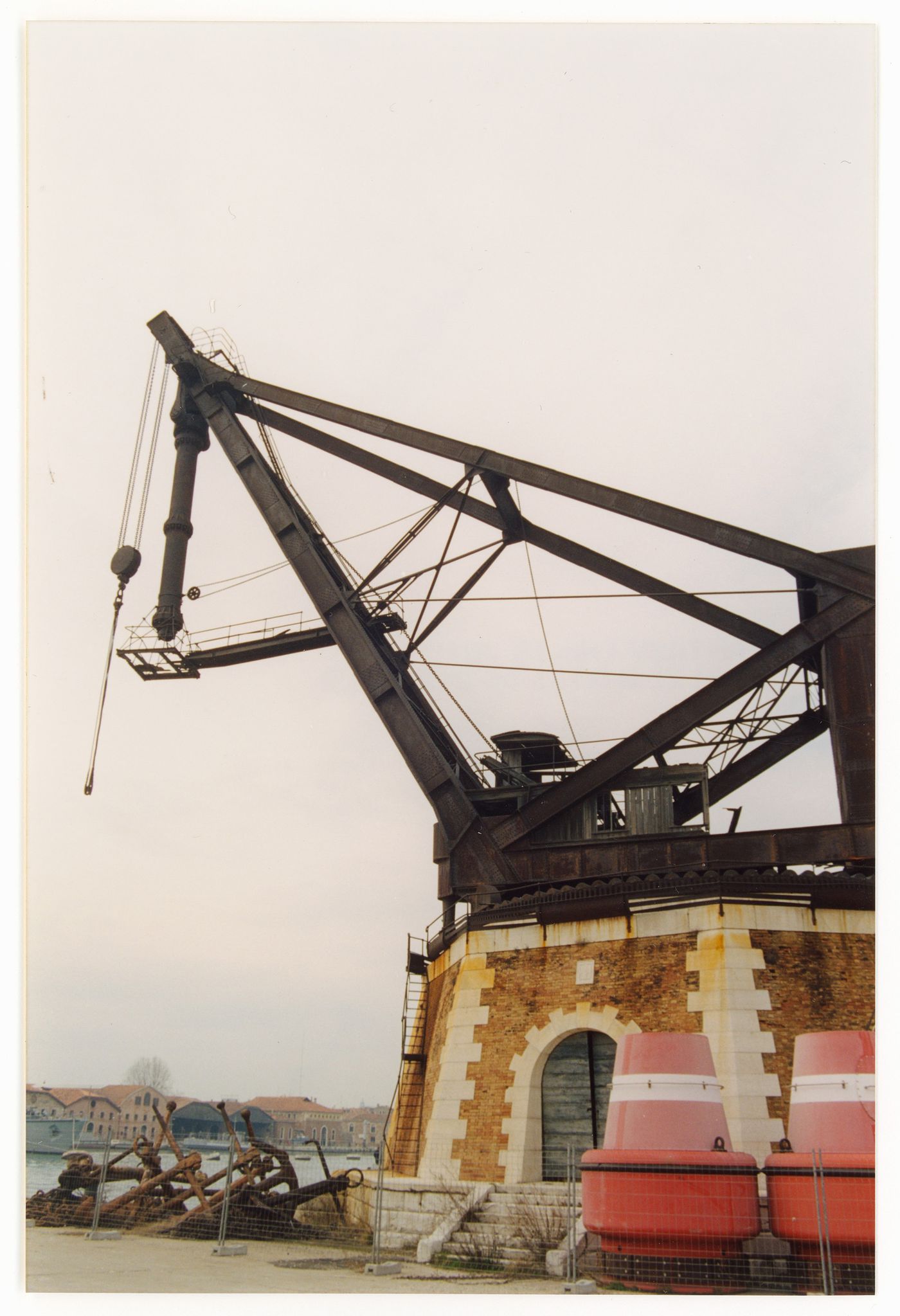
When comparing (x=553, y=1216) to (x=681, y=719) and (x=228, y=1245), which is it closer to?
(x=228, y=1245)

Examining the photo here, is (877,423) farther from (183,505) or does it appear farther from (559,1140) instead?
(183,505)

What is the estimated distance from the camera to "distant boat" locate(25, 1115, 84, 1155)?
Result: 39.7ft

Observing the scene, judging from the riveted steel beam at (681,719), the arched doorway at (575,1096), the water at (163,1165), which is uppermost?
the riveted steel beam at (681,719)

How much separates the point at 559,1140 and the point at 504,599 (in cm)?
831

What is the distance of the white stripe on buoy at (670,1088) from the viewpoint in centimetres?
966

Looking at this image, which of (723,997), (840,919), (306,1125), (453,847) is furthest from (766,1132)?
(306,1125)

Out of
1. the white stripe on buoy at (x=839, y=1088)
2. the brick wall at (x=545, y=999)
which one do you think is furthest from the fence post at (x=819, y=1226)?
the brick wall at (x=545, y=999)

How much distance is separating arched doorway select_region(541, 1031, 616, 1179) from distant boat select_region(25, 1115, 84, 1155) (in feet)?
19.7

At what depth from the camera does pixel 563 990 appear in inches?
532

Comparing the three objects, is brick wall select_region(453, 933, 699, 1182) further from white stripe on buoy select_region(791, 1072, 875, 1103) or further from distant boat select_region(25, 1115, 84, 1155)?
distant boat select_region(25, 1115, 84, 1155)

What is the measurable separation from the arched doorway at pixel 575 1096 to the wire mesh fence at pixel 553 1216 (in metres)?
0.10

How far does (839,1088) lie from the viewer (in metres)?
9.71

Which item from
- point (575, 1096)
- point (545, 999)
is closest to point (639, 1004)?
point (545, 999)

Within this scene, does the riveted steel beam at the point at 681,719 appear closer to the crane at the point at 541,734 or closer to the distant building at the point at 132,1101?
the crane at the point at 541,734
